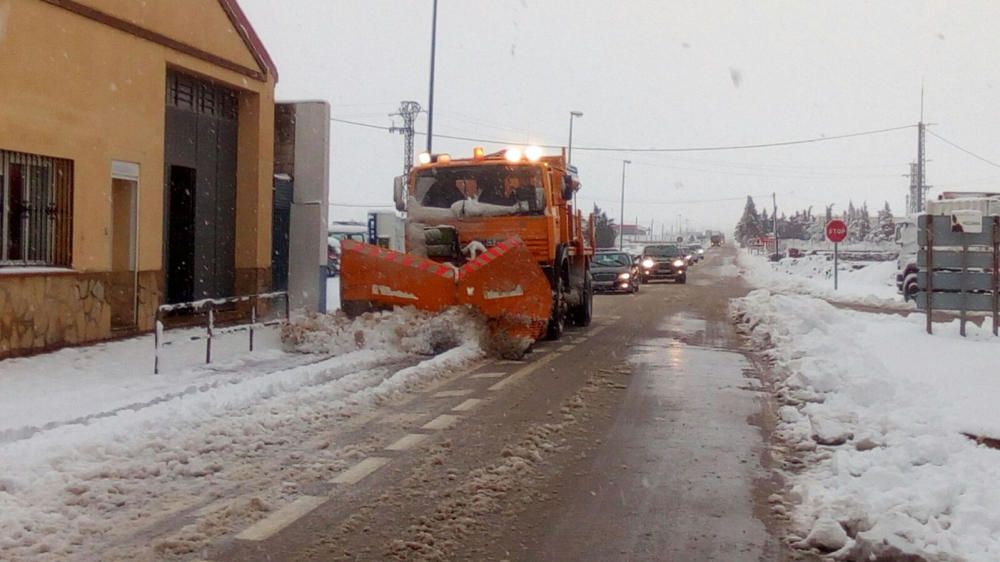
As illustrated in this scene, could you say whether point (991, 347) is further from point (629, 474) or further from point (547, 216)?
point (629, 474)

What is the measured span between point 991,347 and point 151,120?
1299 centimetres

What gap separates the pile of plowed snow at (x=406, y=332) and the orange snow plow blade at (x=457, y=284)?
20 cm

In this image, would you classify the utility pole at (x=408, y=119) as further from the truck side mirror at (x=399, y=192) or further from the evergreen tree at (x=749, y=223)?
the evergreen tree at (x=749, y=223)

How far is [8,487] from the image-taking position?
238 inches

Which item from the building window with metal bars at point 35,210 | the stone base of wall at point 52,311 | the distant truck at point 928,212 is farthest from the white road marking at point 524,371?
the distant truck at point 928,212

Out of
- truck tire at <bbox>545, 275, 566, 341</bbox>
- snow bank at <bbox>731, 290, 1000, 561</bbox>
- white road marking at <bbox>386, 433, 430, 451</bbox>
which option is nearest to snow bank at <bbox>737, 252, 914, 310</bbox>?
truck tire at <bbox>545, 275, 566, 341</bbox>

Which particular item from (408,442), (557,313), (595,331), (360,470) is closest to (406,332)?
(557,313)

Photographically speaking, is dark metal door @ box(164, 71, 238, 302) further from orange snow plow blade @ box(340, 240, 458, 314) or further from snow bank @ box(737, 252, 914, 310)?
snow bank @ box(737, 252, 914, 310)

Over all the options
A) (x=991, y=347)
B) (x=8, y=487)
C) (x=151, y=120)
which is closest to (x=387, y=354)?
(x=151, y=120)

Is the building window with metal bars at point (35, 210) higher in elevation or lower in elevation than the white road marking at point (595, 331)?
higher

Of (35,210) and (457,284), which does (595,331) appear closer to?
(457,284)

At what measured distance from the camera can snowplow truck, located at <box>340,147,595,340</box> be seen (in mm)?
13336

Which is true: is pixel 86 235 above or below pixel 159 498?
above

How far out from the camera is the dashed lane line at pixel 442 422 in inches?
331
